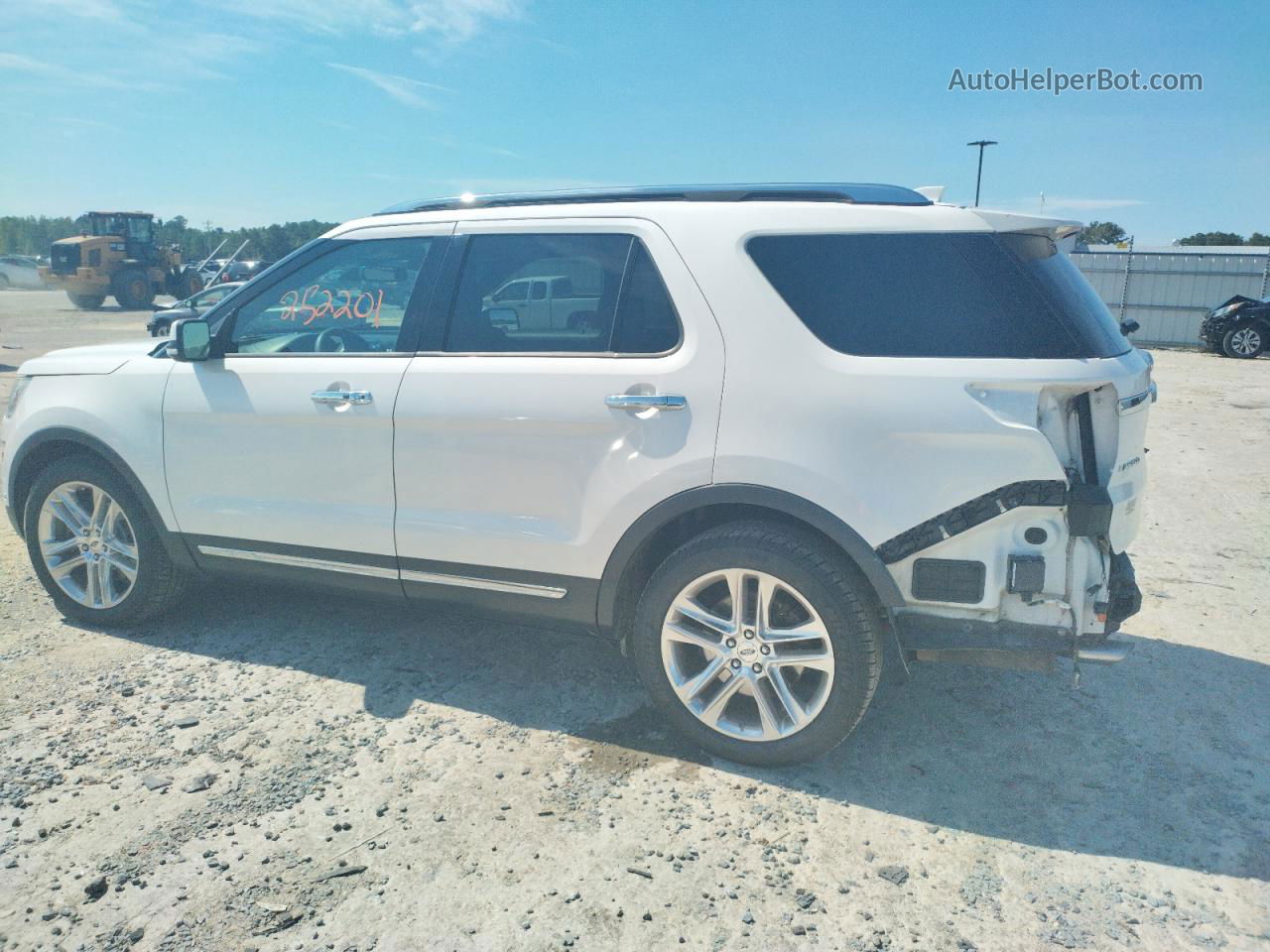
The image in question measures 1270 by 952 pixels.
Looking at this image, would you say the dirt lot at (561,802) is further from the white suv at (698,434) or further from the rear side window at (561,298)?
the rear side window at (561,298)

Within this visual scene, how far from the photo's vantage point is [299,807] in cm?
312

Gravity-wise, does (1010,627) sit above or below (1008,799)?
above

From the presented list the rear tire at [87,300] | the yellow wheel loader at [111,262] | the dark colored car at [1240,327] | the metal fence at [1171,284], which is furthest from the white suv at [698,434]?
the rear tire at [87,300]

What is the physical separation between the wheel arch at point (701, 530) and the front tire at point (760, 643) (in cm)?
7

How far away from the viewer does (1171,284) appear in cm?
2327

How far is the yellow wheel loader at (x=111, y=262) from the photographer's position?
96.8ft

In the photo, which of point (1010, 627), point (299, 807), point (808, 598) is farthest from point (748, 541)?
point (299, 807)

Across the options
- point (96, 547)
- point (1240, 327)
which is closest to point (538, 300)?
point (96, 547)

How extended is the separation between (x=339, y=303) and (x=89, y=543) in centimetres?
178

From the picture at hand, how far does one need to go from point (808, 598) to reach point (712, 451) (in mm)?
603

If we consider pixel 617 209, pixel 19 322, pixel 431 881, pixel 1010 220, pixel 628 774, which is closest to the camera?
pixel 431 881

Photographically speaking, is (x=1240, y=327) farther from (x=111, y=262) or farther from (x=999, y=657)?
(x=111, y=262)

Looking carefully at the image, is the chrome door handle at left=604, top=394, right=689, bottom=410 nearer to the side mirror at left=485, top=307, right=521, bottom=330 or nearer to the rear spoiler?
the side mirror at left=485, top=307, right=521, bottom=330

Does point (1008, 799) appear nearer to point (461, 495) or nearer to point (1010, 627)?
point (1010, 627)
